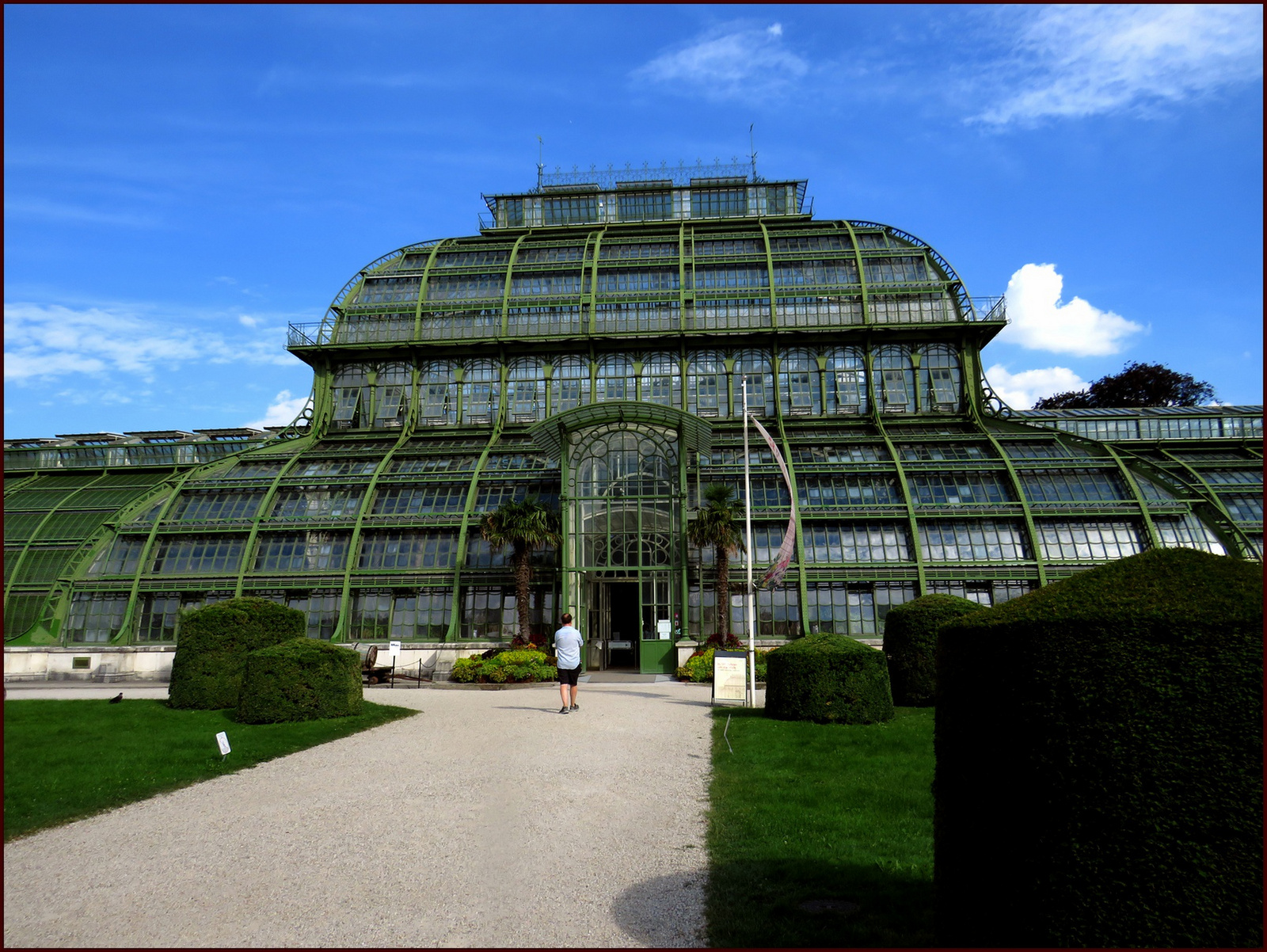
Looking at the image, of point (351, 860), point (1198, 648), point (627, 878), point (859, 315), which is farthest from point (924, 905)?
point (859, 315)

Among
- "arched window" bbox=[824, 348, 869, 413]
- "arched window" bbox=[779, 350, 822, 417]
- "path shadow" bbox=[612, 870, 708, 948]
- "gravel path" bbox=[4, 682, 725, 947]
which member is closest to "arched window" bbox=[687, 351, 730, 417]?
"arched window" bbox=[779, 350, 822, 417]

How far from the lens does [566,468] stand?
34.5 m

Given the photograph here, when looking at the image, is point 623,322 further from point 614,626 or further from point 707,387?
point 614,626

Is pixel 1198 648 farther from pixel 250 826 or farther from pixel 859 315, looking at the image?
pixel 859 315

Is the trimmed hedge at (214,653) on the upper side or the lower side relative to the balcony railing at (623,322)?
lower

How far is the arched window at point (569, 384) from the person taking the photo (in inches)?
1645

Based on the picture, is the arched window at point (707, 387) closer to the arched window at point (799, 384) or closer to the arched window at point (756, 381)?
the arched window at point (756, 381)

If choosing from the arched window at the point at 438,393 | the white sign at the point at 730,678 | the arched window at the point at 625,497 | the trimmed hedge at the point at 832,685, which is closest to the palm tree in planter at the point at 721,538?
the arched window at the point at 625,497

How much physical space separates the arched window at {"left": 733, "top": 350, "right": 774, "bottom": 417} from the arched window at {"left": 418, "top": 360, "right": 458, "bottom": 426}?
48.8ft

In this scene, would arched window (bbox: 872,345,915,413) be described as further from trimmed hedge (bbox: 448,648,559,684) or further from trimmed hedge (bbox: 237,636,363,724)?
trimmed hedge (bbox: 237,636,363,724)

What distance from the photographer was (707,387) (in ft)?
136

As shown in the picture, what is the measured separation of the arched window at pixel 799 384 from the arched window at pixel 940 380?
5255mm

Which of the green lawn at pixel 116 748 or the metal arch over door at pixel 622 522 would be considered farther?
the metal arch over door at pixel 622 522

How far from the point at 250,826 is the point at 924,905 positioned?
844cm
